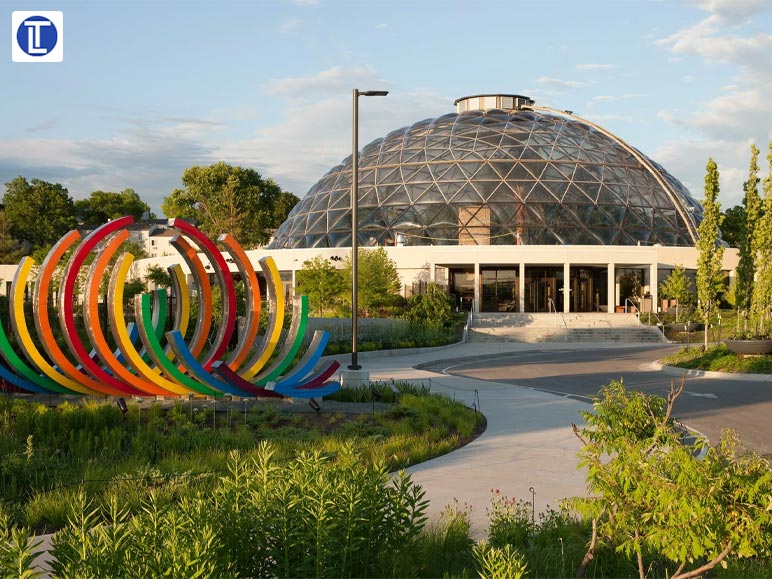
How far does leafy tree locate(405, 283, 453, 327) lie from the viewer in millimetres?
37625

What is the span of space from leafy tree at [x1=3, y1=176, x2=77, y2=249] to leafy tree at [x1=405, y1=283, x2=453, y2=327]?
55.4 m

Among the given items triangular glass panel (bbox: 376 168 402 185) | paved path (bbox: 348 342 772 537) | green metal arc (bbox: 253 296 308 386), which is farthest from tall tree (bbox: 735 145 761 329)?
triangular glass panel (bbox: 376 168 402 185)

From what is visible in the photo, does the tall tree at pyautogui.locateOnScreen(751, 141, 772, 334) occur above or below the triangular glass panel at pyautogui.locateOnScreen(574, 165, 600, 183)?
below

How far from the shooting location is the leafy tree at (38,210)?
268ft

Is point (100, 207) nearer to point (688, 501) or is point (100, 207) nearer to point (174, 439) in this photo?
point (174, 439)

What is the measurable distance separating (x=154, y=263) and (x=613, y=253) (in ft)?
100.0

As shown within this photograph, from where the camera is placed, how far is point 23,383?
44.4 ft

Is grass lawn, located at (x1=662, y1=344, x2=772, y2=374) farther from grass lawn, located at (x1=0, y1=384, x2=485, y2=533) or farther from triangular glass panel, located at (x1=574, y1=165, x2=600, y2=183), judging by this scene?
triangular glass panel, located at (x1=574, y1=165, x2=600, y2=183)

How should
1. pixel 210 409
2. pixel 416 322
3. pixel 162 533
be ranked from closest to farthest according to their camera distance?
pixel 162 533 → pixel 210 409 → pixel 416 322

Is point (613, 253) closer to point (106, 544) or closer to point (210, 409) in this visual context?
point (210, 409)

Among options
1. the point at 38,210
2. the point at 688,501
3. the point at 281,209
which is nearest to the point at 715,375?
the point at 688,501

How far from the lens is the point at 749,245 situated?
26.7 meters

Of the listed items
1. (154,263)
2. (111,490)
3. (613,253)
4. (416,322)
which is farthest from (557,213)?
(111,490)

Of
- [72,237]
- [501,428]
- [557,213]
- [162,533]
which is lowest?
[501,428]
